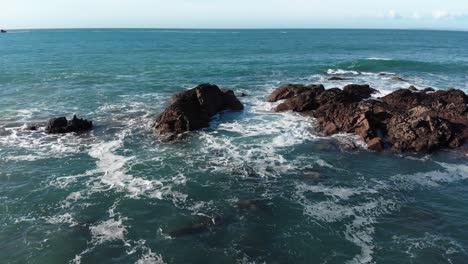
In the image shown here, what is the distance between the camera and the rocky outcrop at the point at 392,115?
105ft

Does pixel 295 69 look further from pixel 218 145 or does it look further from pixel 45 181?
pixel 45 181

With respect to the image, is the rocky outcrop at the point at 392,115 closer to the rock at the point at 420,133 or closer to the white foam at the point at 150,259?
the rock at the point at 420,133

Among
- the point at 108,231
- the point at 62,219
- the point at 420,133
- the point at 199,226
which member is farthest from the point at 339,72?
the point at 62,219

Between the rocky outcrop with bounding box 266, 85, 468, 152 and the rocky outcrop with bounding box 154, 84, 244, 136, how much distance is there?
6078mm

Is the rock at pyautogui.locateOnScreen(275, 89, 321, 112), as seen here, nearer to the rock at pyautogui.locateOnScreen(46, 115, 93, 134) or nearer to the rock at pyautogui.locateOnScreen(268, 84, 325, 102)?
the rock at pyautogui.locateOnScreen(268, 84, 325, 102)

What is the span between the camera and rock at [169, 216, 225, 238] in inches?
815

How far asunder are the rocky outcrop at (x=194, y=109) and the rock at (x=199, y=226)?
47.8 ft

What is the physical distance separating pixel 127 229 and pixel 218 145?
13.2 m

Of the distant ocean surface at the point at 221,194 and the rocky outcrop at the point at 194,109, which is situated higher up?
the rocky outcrop at the point at 194,109

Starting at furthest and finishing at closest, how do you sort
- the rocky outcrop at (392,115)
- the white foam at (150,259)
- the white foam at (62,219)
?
the rocky outcrop at (392,115)
the white foam at (62,219)
the white foam at (150,259)

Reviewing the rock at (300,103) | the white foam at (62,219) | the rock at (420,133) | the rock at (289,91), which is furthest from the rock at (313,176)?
the rock at (289,91)

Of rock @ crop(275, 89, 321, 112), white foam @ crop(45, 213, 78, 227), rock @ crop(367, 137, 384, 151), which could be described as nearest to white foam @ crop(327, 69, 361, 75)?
rock @ crop(275, 89, 321, 112)

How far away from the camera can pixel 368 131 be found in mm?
33406

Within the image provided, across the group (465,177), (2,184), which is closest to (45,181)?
(2,184)
